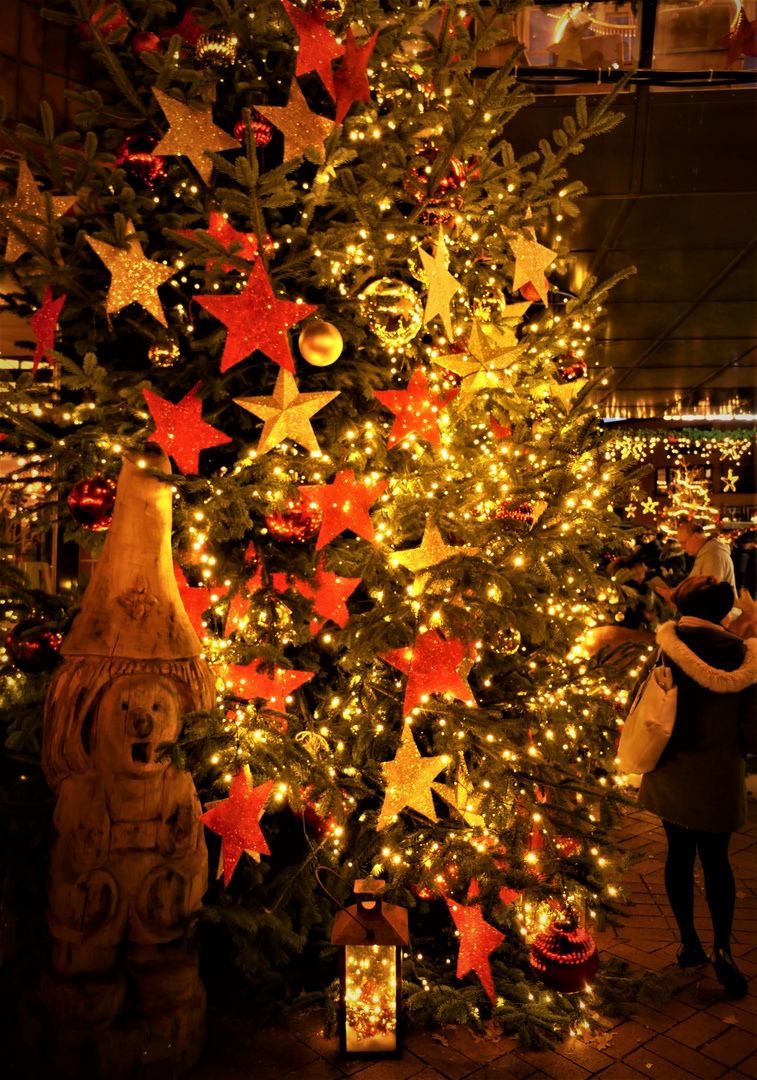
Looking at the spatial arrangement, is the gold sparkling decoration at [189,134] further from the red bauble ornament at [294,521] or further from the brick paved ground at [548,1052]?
the brick paved ground at [548,1052]

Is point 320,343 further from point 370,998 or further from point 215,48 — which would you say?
point 370,998

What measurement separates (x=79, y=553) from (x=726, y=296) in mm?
7206

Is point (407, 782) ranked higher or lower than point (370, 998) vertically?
higher

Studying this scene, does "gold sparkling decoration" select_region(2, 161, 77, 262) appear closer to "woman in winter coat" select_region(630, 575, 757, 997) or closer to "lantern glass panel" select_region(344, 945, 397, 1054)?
"lantern glass panel" select_region(344, 945, 397, 1054)

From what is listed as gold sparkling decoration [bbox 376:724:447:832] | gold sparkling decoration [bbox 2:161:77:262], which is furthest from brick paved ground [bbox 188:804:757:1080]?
gold sparkling decoration [bbox 2:161:77:262]

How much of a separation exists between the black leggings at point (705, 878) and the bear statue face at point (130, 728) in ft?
8.33

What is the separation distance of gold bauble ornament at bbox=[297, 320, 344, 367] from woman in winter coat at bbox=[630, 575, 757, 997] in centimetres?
211

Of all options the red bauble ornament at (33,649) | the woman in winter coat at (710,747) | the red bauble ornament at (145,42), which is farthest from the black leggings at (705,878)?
the red bauble ornament at (145,42)

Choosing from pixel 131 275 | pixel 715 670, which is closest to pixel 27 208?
pixel 131 275

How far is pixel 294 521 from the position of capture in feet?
11.3

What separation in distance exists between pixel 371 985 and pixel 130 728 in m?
1.44

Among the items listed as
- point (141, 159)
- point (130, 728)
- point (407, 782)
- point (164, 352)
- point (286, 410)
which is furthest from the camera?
point (164, 352)

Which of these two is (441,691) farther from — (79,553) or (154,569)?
(79,553)

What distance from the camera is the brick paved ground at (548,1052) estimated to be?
3.12 meters
